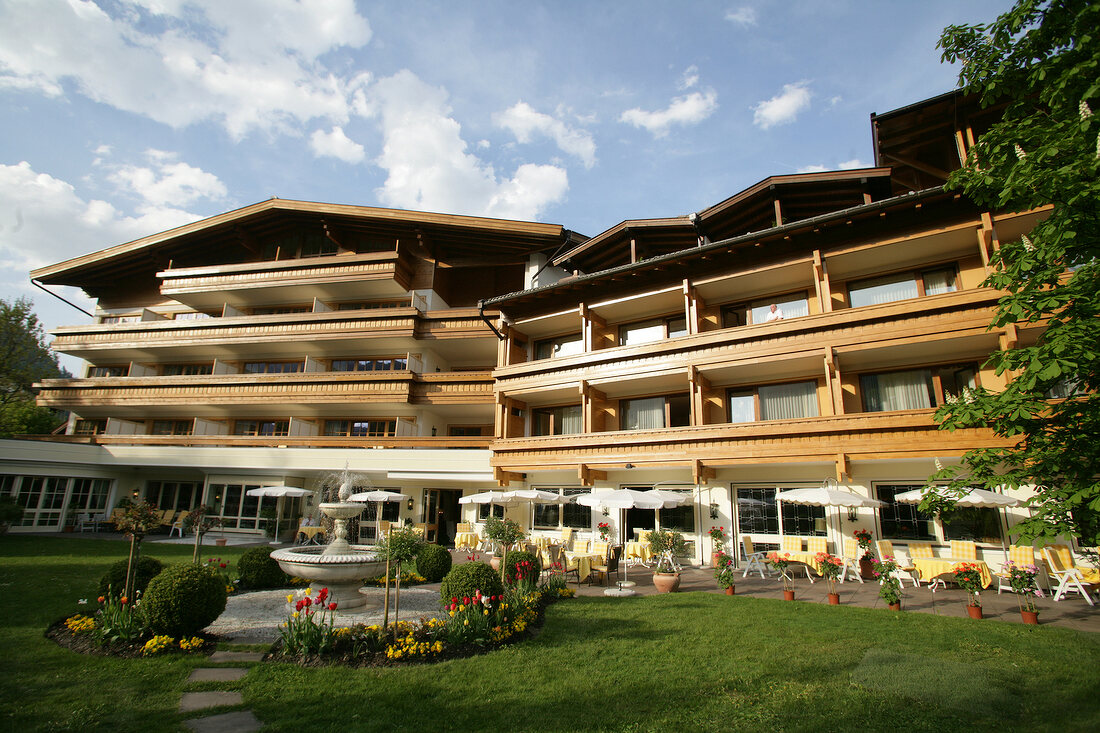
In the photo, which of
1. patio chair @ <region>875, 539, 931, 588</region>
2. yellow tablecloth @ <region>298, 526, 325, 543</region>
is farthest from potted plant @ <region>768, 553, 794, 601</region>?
yellow tablecloth @ <region>298, 526, 325, 543</region>

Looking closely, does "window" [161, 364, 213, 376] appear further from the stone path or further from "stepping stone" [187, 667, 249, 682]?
"stepping stone" [187, 667, 249, 682]

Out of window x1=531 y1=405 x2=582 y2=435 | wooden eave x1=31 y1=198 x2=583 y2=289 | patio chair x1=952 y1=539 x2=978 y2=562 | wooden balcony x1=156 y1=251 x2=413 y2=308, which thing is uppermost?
wooden eave x1=31 y1=198 x2=583 y2=289

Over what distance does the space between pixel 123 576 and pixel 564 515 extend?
16.7 meters

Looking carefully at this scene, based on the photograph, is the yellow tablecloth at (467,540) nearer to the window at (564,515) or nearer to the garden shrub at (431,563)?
the window at (564,515)

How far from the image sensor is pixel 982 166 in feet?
27.8

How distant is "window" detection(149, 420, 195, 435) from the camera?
3478 cm

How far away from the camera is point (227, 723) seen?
5539 millimetres

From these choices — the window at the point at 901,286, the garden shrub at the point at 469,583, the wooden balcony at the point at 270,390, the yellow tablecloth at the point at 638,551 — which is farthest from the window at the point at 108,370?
the window at the point at 901,286

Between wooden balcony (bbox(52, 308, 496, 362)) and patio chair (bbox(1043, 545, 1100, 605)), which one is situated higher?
wooden balcony (bbox(52, 308, 496, 362))

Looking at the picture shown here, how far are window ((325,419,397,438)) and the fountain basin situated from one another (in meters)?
19.0

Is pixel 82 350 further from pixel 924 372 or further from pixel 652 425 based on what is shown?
pixel 924 372

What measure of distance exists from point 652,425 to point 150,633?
18.0 m

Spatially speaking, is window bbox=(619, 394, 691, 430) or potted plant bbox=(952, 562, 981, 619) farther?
window bbox=(619, 394, 691, 430)

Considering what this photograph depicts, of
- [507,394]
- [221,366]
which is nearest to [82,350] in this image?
[221,366]
